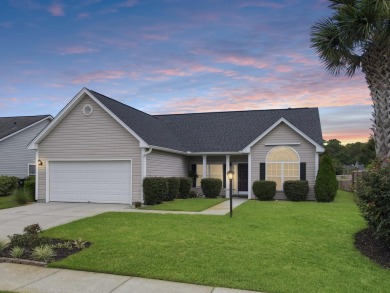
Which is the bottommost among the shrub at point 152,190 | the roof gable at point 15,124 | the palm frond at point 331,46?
the shrub at point 152,190

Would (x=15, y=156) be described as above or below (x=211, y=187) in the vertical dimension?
above

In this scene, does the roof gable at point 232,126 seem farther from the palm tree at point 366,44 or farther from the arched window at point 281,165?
the palm tree at point 366,44

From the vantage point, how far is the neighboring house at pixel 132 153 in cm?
1664

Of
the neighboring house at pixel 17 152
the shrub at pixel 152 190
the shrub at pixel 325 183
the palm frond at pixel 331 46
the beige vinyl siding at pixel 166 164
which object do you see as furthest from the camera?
the neighboring house at pixel 17 152

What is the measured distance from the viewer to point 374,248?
7.62 metres

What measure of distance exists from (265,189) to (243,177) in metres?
3.29

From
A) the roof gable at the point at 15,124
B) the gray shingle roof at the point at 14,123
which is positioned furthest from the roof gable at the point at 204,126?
the gray shingle roof at the point at 14,123

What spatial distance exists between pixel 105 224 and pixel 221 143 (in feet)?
41.5

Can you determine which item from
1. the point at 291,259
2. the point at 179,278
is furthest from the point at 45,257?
the point at 291,259

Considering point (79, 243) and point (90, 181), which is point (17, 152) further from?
point (79, 243)

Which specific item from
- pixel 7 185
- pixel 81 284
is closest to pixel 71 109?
pixel 7 185

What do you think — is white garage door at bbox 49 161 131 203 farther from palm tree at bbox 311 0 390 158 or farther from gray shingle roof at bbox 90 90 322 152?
palm tree at bbox 311 0 390 158

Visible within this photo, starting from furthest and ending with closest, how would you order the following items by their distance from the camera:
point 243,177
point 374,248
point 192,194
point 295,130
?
point 243,177 → point 192,194 → point 295,130 → point 374,248

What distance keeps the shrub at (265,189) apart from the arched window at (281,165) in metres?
0.81
